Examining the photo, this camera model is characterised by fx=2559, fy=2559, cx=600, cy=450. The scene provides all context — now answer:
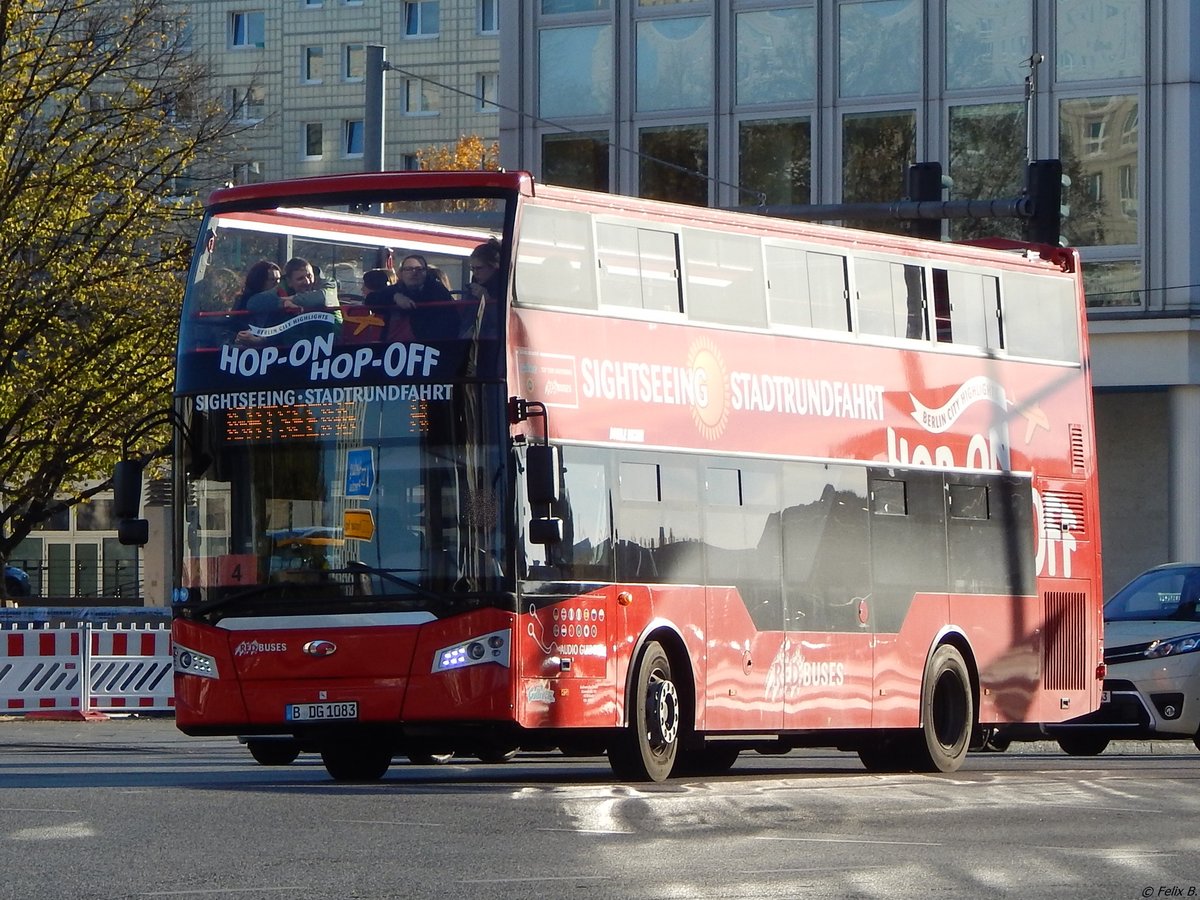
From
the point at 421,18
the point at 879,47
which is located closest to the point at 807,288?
the point at 879,47

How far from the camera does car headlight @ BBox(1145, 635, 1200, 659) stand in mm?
21969

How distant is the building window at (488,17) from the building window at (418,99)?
2701mm

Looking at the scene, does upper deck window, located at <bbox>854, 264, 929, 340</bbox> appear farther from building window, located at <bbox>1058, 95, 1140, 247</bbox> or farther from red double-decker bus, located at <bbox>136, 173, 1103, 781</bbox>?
building window, located at <bbox>1058, 95, 1140, 247</bbox>

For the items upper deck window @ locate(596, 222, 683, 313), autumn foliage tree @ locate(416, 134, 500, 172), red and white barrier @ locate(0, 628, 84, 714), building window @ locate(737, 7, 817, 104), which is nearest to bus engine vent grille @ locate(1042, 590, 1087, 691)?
upper deck window @ locate(596, 222, 683, 313)

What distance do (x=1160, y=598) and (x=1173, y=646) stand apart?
129 centimetres

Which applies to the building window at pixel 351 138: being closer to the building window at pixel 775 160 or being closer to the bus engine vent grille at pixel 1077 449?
the building window at pixel 775 160

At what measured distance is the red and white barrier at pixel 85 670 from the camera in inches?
1110

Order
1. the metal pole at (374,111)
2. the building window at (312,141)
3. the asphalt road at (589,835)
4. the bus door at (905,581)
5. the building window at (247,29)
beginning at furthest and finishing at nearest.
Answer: the building window at (247,29) < the building window at (312,141) < the metal pole at (374,111) < the bus door at (905,581) < the asphalt road at (589,835)

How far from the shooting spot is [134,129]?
3375cm

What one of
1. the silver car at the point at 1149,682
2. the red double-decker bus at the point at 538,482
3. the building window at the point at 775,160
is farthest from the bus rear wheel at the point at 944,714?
the building window at the point at 775,160

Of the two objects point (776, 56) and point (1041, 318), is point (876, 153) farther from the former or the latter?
point (1041, 318)

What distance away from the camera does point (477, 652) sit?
51.0 ft

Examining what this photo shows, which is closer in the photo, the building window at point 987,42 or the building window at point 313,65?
the building window at point 987,42

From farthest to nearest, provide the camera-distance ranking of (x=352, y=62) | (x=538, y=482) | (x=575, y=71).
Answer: (x=352, y=62), (x=575, y=71), (x=538, y=482)
